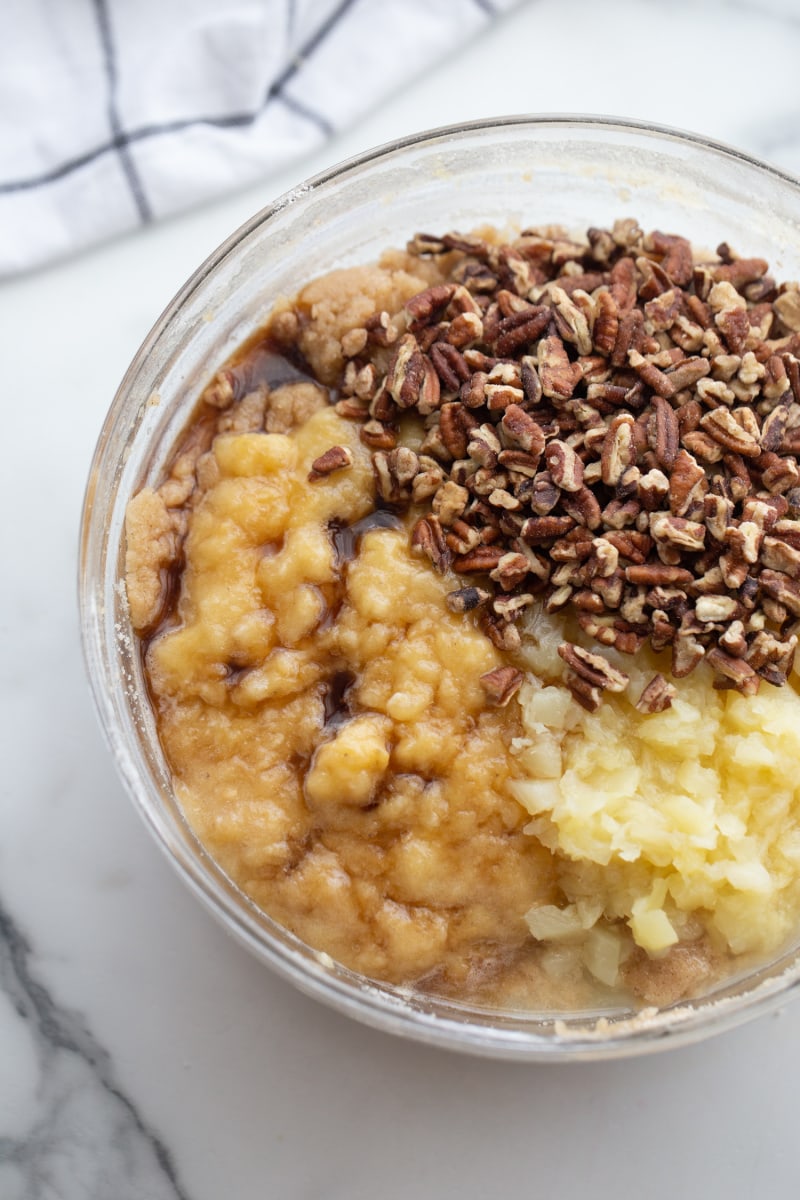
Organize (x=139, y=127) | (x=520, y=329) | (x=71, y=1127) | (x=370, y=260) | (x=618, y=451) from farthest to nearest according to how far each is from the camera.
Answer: (x=139, y=127) → (x=370, y=260) → (x=71, y=1127) → (x=520, y=329) → (x=618, y=451)

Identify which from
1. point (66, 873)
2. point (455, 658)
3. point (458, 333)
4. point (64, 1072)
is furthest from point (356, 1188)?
point (458, 333)

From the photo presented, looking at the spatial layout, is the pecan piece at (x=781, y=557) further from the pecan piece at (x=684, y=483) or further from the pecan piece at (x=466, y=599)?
the pecan piece at (x=466, y=599)

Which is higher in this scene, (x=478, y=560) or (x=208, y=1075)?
(x=478, y=560)

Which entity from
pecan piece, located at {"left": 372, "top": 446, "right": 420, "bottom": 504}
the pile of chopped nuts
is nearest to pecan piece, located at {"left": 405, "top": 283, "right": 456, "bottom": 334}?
the pile of chopped nuts

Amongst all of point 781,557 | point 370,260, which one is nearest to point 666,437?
point 781,557

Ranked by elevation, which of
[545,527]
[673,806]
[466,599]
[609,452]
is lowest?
[673,806]

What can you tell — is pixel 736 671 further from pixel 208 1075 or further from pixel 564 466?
pixel 208 1075

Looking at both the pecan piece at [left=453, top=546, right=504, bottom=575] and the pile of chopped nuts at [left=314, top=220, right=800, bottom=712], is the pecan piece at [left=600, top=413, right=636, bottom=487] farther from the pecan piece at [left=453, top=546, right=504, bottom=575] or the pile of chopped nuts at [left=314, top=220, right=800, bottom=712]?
the pecan piece at [left=453, top=546, right=504, bottom=575]
